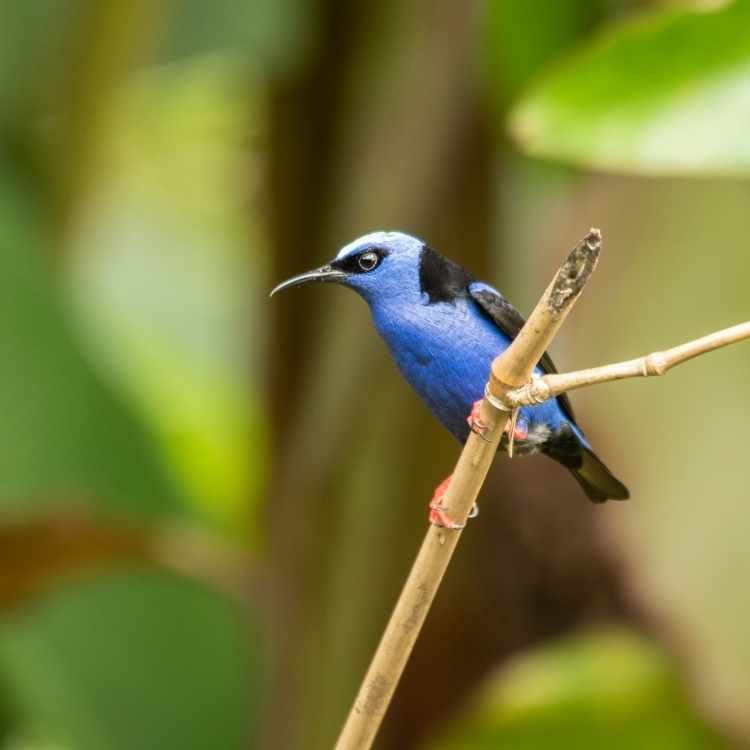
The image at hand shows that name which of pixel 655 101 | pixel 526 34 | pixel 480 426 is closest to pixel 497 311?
pixel 480 426

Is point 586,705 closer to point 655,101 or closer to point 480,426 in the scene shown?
point 655,101

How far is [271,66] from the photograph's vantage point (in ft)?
8.21

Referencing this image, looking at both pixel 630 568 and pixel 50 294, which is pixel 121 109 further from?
pixel 630 568

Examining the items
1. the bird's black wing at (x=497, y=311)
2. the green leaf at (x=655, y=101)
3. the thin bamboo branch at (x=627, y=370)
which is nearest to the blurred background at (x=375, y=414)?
the green leaf at (x=655, y=101)

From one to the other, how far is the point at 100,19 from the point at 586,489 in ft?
5.34

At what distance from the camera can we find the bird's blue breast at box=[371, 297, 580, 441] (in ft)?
2.62

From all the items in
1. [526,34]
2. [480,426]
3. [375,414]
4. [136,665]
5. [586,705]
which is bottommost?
[136,665]

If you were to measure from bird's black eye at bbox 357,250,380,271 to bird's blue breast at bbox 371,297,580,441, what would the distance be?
0.08 feet

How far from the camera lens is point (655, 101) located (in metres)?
1.04

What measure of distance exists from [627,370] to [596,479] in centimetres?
22

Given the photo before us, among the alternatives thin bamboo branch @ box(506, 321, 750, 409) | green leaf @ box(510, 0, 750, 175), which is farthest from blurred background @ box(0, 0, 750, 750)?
thin bamboo branch @ box(506, 321, 750, 409)

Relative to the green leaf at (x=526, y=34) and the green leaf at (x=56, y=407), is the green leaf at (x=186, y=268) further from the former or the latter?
the green leaf at (x=526, y=34)

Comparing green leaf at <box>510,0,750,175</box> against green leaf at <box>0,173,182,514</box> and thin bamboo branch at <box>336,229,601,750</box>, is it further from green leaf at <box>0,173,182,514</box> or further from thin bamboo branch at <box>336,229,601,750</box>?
green leaf at <box>0,173,182,514</box>

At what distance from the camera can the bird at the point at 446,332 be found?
780mm
